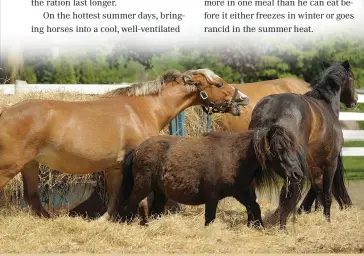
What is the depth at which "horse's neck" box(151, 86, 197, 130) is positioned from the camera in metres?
8.63

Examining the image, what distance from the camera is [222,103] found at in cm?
886

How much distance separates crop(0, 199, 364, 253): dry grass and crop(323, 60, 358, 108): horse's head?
2.04 m

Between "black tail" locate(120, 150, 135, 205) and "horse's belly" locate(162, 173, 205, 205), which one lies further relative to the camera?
A: "black tail" locate(120, 150, 135, 205)

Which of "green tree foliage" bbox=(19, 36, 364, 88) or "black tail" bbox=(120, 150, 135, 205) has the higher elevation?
"green tree foliage" bbox=(19, 36, 364, 88)

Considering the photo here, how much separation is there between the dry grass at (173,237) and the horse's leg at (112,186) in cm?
56

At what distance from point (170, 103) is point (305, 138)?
5.29ft

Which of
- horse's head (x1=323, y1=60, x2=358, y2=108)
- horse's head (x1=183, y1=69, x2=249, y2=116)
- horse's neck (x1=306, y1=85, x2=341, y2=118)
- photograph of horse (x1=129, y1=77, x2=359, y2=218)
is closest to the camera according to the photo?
horse's head (x1=183, y1=69, x2=249, y2=116)

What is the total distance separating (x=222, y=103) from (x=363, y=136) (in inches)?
234

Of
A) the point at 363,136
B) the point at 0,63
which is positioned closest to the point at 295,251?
the point at 363,136

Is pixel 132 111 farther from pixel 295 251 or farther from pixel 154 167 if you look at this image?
pixel 295 251

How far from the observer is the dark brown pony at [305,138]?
742 cm

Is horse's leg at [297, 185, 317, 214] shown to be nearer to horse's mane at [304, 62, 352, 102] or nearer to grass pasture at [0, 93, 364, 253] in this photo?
grass pasture at [0, 93, 364, 253]

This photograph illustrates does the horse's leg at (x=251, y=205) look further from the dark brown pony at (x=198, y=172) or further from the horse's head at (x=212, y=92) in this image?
the horse's head at (x=212, y=92)

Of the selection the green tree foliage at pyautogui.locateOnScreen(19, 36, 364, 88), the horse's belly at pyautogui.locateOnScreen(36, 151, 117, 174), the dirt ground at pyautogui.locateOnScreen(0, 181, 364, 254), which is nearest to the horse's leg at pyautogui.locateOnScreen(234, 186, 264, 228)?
the dirt ground at pyautogui.locateOnScreen(0, 181, 364, 254)
